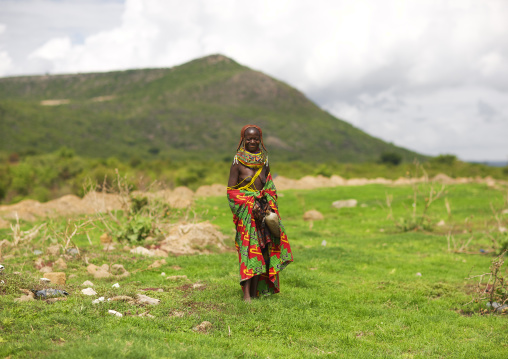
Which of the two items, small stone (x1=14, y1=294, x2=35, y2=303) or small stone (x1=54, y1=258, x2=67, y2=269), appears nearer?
small stone (x1=14, y1=294, x2=35, y2=303)

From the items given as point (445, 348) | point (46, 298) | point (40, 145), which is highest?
point (40, 145)

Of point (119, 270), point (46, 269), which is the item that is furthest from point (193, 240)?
point (46, 269)

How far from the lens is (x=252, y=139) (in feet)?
21.0

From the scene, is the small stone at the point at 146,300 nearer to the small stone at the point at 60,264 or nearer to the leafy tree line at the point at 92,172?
the small stone at the point at 60,264

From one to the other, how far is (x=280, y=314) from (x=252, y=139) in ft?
7.91

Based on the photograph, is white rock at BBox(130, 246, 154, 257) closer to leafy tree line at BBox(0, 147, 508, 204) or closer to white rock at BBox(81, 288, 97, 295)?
white rock at BBox(81, 288, 97, 295)

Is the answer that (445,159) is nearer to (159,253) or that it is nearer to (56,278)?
(159,253)

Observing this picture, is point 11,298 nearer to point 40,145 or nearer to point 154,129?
point 40,145

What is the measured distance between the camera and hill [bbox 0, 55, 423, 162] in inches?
3004

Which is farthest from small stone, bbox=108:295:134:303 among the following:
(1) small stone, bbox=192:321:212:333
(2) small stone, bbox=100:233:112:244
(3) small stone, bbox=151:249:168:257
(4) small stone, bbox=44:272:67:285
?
(2) small stone, bbox=100:233:112:244

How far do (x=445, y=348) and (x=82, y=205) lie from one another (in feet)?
61.4

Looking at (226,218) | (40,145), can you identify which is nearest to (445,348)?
(226,218)

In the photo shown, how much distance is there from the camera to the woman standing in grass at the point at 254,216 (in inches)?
246

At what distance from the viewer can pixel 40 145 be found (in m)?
67.8
